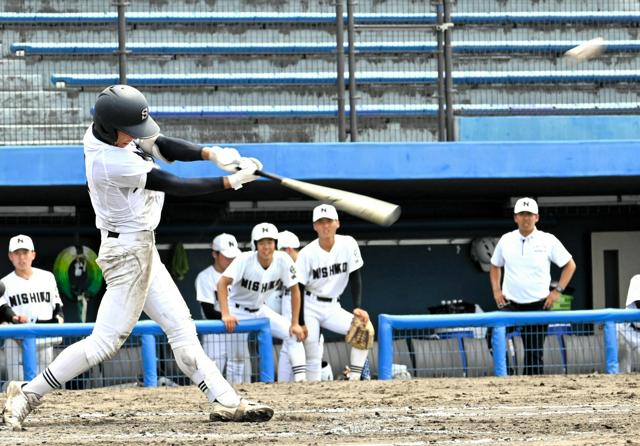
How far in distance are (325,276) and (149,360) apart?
5.41 ft

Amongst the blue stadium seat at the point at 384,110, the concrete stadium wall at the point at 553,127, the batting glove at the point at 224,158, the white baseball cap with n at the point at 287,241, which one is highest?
the blue stadium seat at the point at 384,110

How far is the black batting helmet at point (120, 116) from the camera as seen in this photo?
18.2 feet

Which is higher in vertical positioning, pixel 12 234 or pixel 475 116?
pixel 475 116

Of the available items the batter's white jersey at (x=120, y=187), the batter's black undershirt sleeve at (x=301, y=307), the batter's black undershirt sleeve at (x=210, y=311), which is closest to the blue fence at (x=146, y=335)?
the batter's black undershirt sleeve at (x=301, y=307)

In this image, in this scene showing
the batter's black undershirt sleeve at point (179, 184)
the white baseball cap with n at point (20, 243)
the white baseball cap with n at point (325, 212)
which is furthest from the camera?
the white baseball cap with n at point (325, 212)

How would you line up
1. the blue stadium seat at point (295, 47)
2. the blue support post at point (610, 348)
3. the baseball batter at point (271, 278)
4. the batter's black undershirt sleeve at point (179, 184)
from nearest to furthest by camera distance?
the batter's black undershirt sleeve at point (179, 184)
the blue support post at point (610, 348)
the baseball batter at point (271, 278)
the blue stadium seat at point (295, 47)

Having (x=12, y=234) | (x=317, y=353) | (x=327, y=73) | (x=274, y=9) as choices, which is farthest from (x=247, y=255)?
(x=274, y=9)

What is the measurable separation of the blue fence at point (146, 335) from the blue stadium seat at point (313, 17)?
488cm

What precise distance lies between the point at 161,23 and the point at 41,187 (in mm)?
3674

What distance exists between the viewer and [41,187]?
988 cm

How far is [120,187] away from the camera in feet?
18.4

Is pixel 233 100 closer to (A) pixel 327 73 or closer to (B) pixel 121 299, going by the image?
(A) pixel 327 73

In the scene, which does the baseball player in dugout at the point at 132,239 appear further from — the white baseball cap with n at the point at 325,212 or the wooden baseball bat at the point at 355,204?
the white baseball cap with n at the point at 325,212

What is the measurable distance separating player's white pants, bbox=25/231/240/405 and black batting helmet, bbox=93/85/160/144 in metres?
0.48
